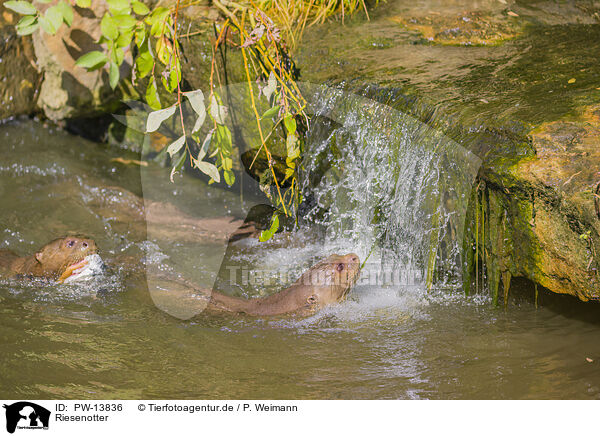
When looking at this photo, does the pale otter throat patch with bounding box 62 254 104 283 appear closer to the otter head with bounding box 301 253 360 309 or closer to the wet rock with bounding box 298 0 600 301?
the otter head with bounding box 301 253 360 309

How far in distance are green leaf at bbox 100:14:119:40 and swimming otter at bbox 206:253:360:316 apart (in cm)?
165

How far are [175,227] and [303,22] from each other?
167cm

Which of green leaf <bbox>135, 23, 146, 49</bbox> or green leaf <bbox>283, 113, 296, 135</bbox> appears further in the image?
green leaf <bbox>135, 23, 146, 49</bbox>

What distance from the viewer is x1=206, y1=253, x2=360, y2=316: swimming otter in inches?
132

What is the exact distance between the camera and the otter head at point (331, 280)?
11.2 ft

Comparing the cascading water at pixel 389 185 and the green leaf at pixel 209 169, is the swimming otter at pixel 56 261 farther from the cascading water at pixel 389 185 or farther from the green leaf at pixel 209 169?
the cascading water at pixel 389 185

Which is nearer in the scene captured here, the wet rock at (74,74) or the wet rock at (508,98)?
the wet rock at (508,98)

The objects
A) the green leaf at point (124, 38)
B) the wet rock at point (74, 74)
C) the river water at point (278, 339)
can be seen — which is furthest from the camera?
the wet rock at point (74, 74)

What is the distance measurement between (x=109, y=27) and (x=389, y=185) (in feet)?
6.20

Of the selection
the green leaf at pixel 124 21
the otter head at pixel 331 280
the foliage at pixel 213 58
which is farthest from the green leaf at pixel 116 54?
the otter head at pixel 331 280
